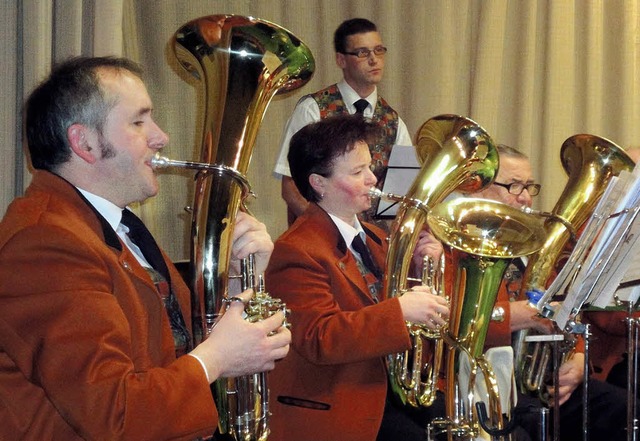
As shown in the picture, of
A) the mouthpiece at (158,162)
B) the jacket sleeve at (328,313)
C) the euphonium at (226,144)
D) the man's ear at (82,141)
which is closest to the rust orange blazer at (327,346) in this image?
the jacket sleeve at (328,313)

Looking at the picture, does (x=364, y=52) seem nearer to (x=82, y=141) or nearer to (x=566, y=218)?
(x=566, y=218)

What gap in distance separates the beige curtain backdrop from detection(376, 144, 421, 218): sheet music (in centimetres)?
126

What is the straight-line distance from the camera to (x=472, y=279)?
255 centimetres

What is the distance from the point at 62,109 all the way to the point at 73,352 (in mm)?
579

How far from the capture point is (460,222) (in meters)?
2.63

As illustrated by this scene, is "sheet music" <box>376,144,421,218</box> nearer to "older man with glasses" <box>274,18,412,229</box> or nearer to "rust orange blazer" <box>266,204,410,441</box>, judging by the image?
"older man with glasses" <box>274,18,412,229</box>

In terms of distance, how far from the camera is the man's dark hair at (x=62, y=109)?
189cm

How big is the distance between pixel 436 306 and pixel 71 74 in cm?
125

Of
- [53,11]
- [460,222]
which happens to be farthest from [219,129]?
[53,11]

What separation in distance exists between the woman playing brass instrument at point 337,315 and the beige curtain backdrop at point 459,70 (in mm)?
1510

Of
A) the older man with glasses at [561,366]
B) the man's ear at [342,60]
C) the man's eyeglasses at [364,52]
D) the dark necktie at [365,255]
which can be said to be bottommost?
the older man with glasses at [561,366]

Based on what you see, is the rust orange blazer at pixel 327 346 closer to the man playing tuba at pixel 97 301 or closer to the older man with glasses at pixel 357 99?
the man playing tuba at pixel 97 301

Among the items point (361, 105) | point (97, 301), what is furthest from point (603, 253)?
point (361, 105)

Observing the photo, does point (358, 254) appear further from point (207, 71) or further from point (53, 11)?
point (53, 11)
